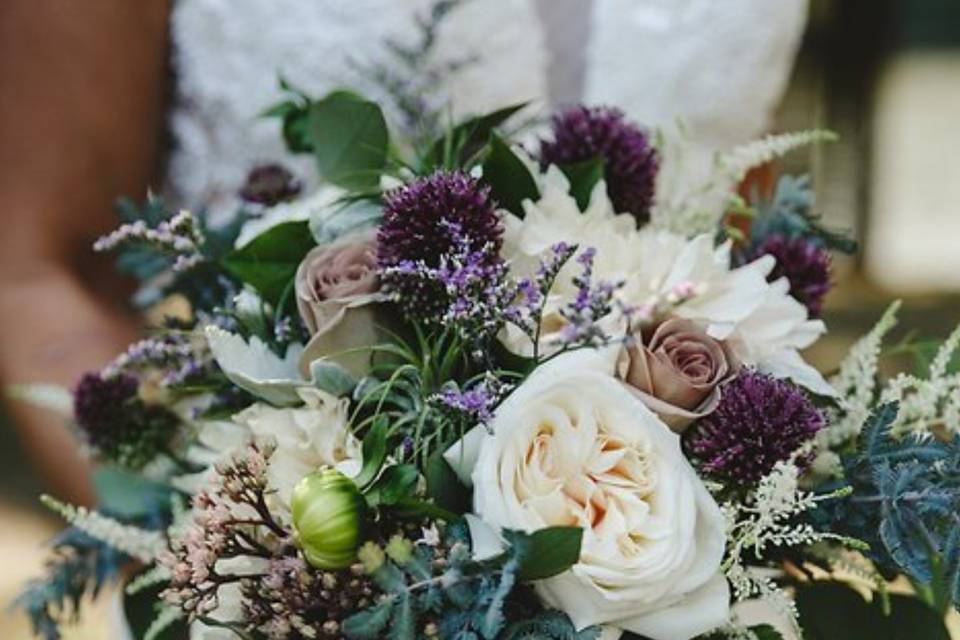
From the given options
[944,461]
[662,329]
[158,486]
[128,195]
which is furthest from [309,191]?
[944,461]

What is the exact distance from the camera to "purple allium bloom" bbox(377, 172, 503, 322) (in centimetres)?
73

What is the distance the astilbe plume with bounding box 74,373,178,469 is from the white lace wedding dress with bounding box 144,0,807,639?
381mm

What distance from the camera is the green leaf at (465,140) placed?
0.88 metres

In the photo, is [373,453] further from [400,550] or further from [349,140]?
[349,140]

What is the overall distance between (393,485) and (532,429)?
8 centimetres

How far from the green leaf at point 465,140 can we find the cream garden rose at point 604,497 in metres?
0.24

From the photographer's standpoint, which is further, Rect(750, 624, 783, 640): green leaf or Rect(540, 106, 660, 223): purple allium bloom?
Rect(540, 106, 660, 223): purple allium bloom

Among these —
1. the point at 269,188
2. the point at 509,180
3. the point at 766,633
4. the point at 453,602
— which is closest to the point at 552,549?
the point at 453,602

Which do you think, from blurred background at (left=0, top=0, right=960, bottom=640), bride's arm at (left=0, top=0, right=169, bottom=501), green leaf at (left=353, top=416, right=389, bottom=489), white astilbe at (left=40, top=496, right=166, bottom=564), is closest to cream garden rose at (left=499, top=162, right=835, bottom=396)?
green leaf at (left=353, top=416, right=389, bottom=489)

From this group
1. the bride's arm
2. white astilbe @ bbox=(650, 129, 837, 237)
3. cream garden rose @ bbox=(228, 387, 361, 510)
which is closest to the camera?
cream garden rose @ bbox=(228, 387, 361, 510)

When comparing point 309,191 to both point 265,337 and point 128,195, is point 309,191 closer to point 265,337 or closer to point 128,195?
point 128,195

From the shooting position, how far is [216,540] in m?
0.68

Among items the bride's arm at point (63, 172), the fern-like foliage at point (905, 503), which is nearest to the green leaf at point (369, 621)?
the fern-like foliage at point (905, 503)

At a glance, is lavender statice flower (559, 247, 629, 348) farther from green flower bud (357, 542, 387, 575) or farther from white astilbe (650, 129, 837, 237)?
white astilbe (650, 129, 837, 237)
